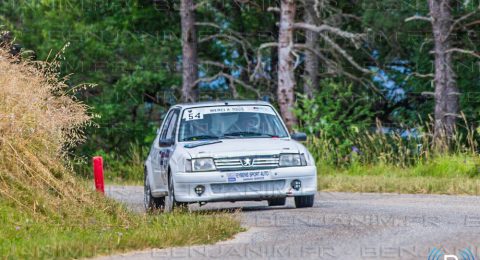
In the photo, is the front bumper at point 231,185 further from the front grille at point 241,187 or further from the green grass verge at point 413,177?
the green grass verge at point 413,177

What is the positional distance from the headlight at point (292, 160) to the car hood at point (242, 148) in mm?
72

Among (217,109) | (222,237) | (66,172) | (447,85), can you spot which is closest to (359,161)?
(447,85)

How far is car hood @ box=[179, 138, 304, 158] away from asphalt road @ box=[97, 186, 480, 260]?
889mm

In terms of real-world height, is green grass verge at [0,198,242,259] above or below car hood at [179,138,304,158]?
below

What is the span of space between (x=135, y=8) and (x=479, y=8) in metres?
12.0

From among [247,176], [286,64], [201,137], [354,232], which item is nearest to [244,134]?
[201,137]

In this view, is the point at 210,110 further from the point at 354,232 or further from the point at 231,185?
the point at 354,232

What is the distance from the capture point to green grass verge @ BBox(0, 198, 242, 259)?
1185 centimetres

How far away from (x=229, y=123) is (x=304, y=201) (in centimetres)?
171

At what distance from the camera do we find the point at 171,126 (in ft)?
61.0

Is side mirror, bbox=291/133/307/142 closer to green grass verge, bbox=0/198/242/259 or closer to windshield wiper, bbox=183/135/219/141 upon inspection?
windshield wiper, bbox=183/135/219/141

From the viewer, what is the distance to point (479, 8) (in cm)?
2981

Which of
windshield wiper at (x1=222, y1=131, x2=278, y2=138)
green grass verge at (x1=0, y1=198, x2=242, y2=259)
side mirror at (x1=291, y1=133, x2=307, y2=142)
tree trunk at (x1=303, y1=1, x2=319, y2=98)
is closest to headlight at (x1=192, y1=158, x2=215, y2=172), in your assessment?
windshield wiper at (x1=222, y1=131, x2=278, y2=138)

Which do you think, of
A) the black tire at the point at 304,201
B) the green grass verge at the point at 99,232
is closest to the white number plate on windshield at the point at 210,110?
the black tire at the point at 304,201
